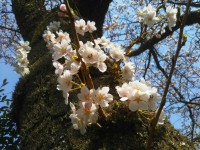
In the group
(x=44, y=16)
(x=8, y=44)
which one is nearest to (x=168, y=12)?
(x=44, y=16)

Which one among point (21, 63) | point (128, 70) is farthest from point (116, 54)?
point (21, 63)

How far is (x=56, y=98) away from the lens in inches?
74.2

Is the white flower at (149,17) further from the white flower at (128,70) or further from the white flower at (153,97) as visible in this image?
the white flower at (153,97)

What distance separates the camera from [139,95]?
128 centimetres

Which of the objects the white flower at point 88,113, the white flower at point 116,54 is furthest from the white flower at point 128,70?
the white flower at point 88,113

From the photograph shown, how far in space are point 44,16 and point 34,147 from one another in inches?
84.7

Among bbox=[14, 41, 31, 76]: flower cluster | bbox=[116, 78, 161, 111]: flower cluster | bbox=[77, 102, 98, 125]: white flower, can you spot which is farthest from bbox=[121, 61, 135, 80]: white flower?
bbox=[14, 41, 31, 76]: flower cluster

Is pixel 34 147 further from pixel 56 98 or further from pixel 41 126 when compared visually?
pixel 56 98

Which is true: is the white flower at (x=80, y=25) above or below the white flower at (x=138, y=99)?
above

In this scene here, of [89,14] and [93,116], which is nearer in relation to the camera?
[93,116]

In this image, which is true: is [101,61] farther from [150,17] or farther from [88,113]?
[150,17]

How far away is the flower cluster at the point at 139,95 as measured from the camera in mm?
1278

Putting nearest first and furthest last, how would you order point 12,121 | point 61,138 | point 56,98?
point 61,138 < point 56,98 < point 12,121

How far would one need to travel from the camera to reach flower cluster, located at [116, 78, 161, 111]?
1278mm
